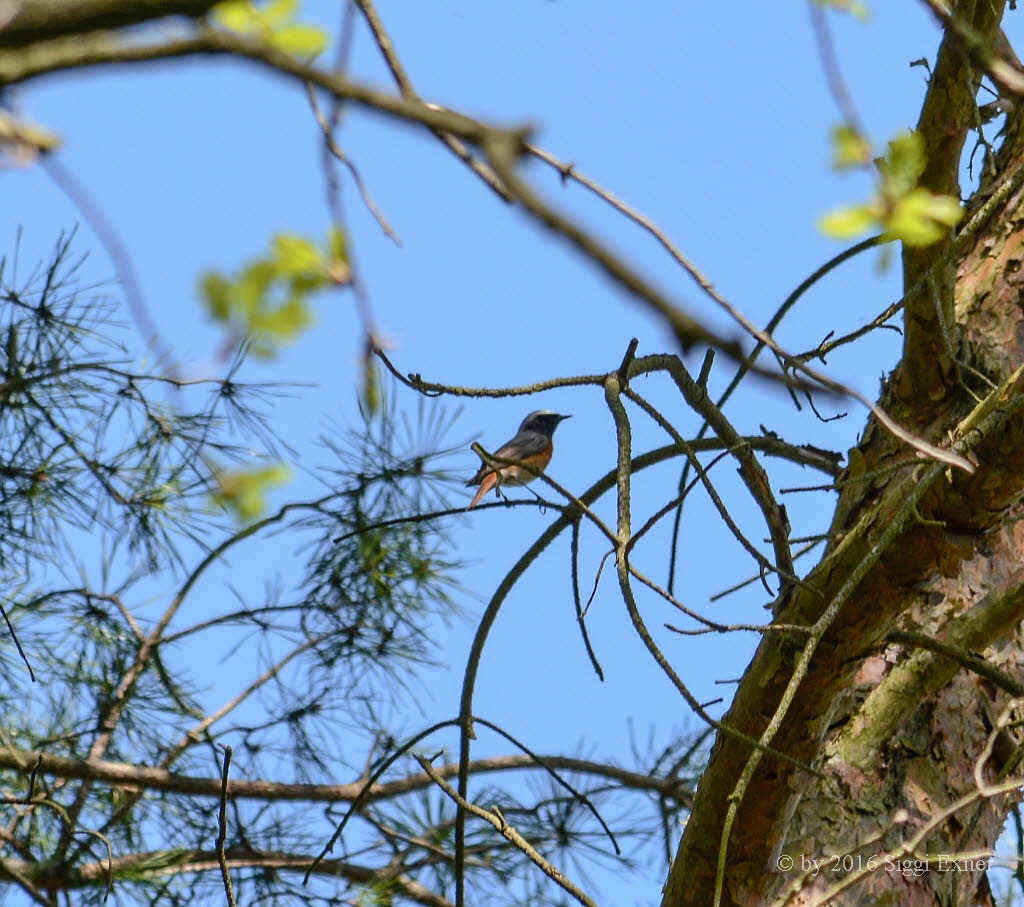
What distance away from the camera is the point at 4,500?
3.28m

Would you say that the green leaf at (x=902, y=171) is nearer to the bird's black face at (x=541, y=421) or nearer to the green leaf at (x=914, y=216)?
the green leaf at (x=914, y=216)

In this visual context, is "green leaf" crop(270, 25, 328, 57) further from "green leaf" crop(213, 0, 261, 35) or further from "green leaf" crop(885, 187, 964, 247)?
"green leaf" crop(885, 187, 964, 247)

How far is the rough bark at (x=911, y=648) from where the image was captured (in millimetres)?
1981

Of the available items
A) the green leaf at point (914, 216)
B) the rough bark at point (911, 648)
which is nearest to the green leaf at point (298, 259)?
the green leaf at point (914, 216)

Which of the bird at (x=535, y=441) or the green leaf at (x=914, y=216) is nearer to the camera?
the green leaf at (x=914, y=216)

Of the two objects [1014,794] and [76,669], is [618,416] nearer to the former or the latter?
[1014,794]

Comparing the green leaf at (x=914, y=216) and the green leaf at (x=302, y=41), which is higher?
the green leaf at (x=302, y=41)

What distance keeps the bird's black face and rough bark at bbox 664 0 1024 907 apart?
4.29 meters

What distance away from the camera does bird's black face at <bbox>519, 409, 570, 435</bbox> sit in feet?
22.5

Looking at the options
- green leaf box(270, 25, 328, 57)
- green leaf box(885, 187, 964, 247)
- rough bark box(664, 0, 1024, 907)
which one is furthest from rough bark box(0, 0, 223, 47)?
rough bark box(664, 0, 1024, 907)

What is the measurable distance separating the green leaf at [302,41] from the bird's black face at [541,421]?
5.85m

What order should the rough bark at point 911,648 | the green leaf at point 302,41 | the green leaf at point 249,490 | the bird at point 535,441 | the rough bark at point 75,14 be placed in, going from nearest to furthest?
the rough bark at point 75,14
the green leaf at point 302,41
the green leaf at point 249,490
the rough bark at point 911,648
the bird at point 535,441

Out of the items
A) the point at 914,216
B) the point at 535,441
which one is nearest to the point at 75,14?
the point at 914,216

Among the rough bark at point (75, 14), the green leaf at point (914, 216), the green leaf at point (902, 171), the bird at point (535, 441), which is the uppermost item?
the bird at point (535, 441)
